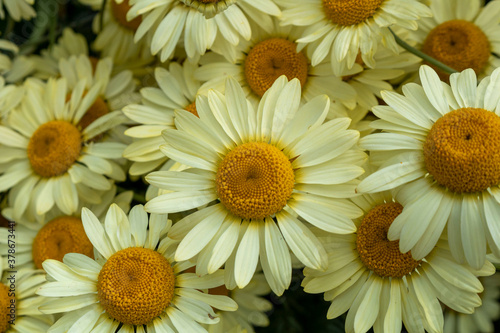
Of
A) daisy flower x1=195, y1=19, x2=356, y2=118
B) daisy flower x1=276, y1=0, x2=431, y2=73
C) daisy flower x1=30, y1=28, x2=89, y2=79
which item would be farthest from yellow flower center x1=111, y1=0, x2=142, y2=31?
daisy flower x1=276, y1=0, x2=431, y2=73

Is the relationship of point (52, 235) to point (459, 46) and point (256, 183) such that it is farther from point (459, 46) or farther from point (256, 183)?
point (459, 46)

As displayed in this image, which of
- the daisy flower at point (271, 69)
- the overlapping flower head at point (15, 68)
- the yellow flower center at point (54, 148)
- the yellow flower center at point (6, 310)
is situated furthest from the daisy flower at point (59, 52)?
the yellow flower center at point (6, 310)

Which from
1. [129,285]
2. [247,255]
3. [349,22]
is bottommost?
[129,285]

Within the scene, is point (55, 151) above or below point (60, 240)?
above

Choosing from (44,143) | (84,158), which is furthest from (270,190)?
(44,143)

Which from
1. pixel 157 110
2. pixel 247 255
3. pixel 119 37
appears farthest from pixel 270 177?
pixel 119 37

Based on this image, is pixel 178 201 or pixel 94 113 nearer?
pixel 178 201

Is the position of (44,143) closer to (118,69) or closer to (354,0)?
(118,69)

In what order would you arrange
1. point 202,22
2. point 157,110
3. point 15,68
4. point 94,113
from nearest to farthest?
point 202,22 → point 157,110 → point 94,113 → point 15,68
